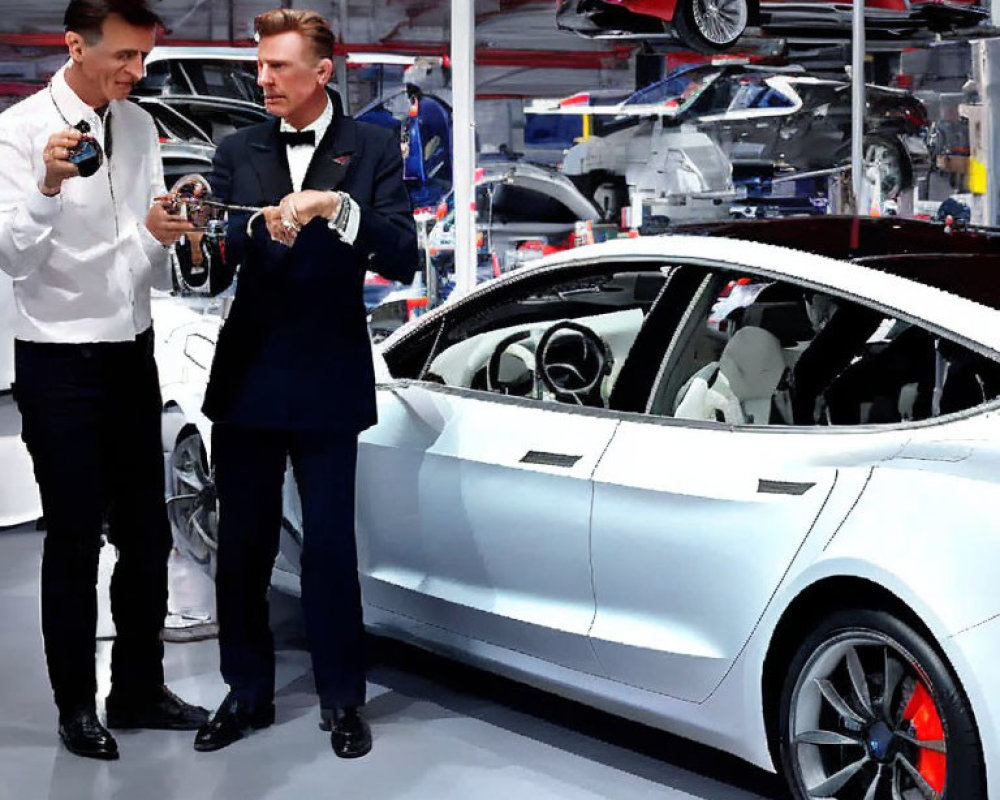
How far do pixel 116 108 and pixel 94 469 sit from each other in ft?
2.98

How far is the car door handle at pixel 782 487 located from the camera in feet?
11.7

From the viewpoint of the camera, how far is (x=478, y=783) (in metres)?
4.25

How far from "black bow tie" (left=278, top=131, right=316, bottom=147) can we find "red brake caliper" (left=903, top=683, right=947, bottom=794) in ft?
6.53

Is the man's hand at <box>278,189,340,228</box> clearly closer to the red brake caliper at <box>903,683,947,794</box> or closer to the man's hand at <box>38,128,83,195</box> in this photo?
the man's hand at <box>38,128,83,195</box>

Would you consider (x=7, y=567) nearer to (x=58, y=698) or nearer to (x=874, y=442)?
(x=58, y=698)

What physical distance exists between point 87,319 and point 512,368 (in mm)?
1077

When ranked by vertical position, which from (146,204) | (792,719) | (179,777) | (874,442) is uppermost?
(146,204)

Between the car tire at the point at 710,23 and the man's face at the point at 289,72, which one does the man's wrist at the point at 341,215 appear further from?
the car tire at the point at 710,23

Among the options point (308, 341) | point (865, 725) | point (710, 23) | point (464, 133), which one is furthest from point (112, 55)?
point (710, 23)

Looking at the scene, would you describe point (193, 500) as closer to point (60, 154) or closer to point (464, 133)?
point (60, 154)

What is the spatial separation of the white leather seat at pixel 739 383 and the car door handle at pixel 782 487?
262 mm

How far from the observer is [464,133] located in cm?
870

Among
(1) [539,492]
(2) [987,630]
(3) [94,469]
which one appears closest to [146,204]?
(3) [94,469]

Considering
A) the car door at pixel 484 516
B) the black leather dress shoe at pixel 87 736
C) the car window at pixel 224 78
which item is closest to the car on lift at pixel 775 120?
the car window at pixel 224 78
